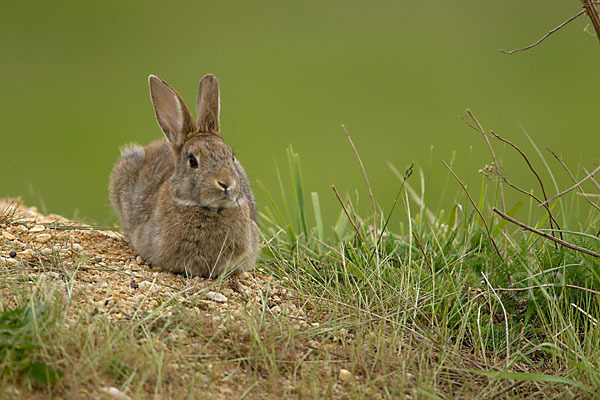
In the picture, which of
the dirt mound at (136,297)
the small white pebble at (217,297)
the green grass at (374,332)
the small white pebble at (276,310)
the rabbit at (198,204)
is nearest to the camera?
the green grass at (374,332)

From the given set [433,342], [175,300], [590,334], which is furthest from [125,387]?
[590,334]

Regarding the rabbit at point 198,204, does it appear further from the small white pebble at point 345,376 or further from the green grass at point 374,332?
the small white pebble at point 345,376

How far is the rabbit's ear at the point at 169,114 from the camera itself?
4.90m

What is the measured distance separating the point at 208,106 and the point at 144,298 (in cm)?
154

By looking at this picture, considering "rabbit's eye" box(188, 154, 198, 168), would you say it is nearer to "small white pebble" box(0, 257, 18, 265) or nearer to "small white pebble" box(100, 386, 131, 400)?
"small white pebble" box(0, 257, 18, 265)

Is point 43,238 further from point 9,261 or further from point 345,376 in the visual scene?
point 345,376

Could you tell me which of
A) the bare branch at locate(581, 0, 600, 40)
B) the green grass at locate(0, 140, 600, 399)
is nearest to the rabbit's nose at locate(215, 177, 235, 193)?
the green grass at locate(0, 140, 600, 399)

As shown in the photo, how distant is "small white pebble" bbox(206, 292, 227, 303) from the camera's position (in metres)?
4.32

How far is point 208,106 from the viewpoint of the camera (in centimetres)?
495

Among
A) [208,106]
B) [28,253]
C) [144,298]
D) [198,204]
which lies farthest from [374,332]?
[28,253]

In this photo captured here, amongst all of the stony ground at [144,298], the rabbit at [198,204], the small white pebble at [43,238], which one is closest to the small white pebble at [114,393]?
the stony ground at [144,298]

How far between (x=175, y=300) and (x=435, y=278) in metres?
1.63

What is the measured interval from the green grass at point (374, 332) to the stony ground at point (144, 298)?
2cm

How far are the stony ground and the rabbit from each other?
14 cm
